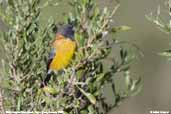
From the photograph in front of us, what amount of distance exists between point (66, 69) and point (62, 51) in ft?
2.32

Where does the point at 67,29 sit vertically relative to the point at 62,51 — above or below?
above

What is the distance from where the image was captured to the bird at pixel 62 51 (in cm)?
273


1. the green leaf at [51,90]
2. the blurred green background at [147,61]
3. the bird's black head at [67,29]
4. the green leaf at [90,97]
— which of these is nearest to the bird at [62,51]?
the bird's black head at [67,29]

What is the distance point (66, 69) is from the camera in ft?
8.58

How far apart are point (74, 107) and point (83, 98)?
7 cm

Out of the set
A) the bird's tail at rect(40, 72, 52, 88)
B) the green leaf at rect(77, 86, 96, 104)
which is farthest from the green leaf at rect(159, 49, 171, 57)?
the bird's tail at rect(40, 72, 52, 88)

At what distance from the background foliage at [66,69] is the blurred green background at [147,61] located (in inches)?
185

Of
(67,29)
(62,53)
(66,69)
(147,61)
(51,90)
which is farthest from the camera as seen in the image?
(147,61)

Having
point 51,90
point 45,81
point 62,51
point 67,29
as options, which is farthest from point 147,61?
point 51,90

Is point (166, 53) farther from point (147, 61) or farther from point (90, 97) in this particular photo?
point (147, 61)

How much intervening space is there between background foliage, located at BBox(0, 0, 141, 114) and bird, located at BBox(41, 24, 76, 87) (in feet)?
0.18

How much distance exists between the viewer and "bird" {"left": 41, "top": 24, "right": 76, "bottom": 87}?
2729mm

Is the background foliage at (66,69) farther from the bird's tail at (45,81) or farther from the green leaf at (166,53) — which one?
the green leaf at (166,53)

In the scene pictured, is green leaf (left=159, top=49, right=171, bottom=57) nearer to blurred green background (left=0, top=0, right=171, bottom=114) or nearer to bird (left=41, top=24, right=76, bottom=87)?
bird (left=41, top=24, right=76, bottom=87)
